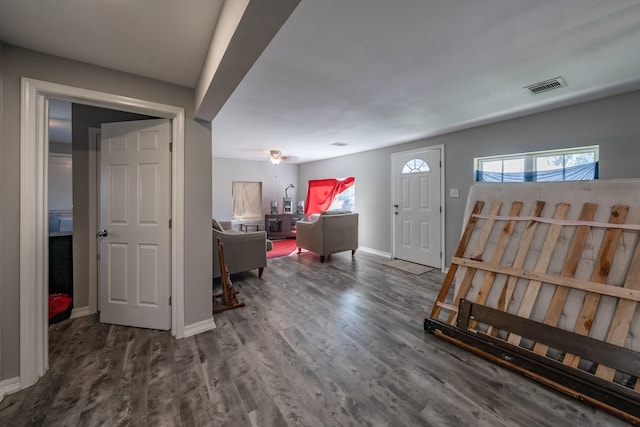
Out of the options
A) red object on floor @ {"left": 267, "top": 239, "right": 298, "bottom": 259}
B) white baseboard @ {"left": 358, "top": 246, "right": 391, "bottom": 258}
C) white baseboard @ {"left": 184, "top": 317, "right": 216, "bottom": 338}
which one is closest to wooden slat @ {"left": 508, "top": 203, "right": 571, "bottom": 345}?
white baseboard @ {"left": 184, "top": 317, "right": 216, "bottom": 338}

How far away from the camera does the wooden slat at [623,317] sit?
1481 millimetres

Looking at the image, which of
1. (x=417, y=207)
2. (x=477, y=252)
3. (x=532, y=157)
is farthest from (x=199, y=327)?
(x=532, y=157)

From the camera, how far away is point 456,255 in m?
2.36

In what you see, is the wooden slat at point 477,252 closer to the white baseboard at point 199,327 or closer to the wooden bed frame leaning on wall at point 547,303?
the wooden bed frame leaning on wall at point 547,303

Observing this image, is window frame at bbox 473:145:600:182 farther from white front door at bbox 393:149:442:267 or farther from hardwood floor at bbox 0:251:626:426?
hardwood floor at bbox 0:251:626:426

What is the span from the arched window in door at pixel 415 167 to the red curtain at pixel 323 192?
143cm

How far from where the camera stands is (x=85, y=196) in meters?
2.42

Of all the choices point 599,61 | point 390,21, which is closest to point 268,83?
point 390,21

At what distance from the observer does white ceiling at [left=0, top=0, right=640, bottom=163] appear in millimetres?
1342

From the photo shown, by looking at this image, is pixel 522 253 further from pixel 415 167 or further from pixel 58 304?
pixel 58 304

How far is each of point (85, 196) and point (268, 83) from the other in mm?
2122

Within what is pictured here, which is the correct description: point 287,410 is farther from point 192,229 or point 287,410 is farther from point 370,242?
point 370,242

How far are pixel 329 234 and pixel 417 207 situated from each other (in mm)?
1660

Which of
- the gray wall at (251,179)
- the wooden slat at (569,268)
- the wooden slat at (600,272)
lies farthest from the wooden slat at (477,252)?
the gray wall at (251,179)
